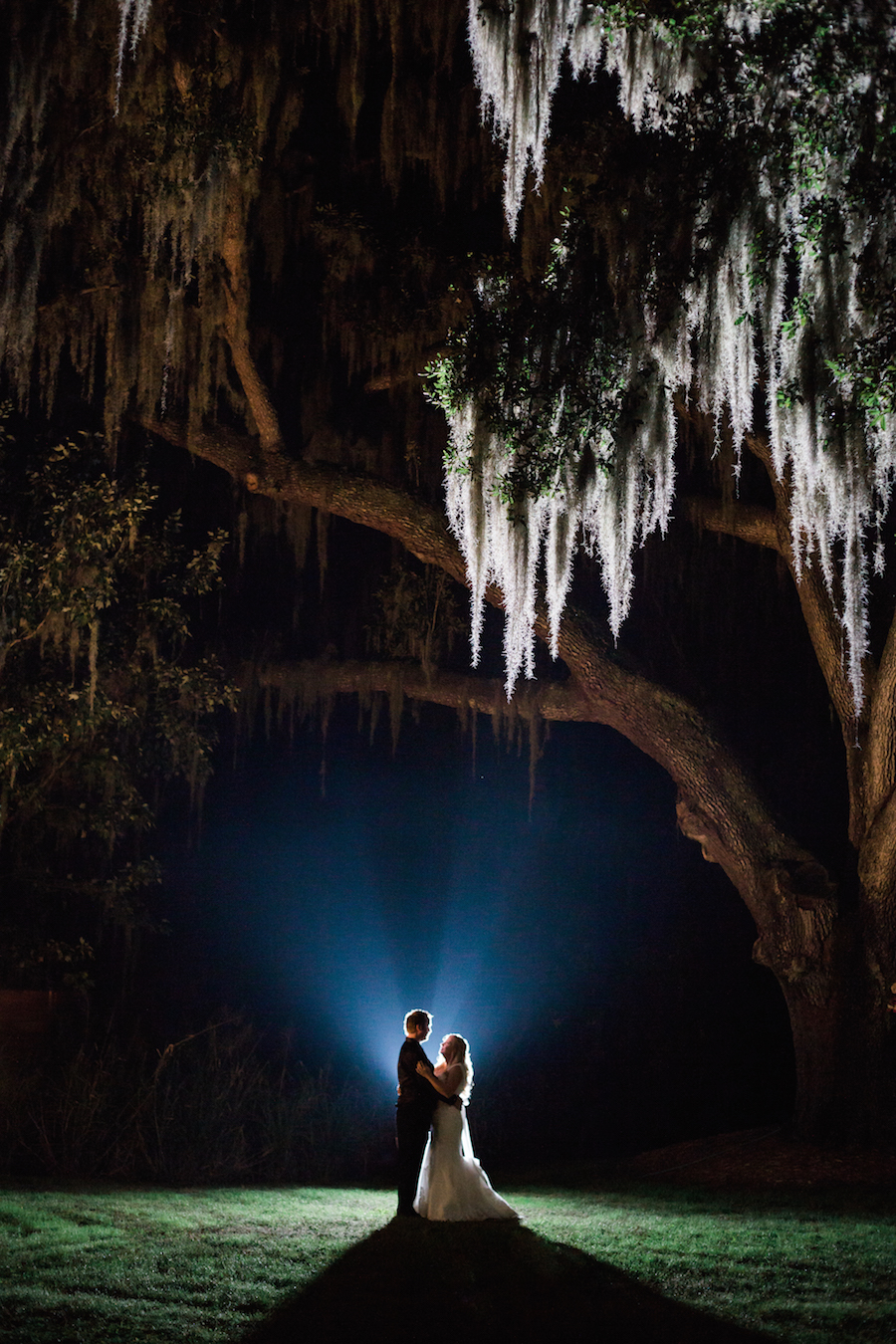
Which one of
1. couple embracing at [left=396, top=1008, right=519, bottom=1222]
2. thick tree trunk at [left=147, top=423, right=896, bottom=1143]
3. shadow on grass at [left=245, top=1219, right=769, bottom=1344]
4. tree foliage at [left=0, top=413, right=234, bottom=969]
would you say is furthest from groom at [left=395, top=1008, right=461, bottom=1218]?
tree foliage at [left=0, top=413, right=234, bottom=969]

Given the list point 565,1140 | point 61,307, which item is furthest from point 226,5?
point 565,1140

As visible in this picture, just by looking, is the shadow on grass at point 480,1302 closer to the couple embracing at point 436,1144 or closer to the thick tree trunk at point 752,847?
the couple embracing at point 436,1144

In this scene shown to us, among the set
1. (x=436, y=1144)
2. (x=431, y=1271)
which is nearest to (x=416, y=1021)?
(x=436, y=1144)

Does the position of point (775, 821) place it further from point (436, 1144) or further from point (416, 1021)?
point (436, 1144)

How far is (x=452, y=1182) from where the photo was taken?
6.78 m

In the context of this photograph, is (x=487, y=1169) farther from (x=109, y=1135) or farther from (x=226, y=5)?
(x=226, y=5)

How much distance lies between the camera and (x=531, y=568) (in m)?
7.54

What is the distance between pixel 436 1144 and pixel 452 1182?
0.74 feet

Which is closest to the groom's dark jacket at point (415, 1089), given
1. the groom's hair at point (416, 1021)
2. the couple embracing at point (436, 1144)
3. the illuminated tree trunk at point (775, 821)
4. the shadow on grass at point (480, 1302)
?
the couple embracing at point (436, 1144)

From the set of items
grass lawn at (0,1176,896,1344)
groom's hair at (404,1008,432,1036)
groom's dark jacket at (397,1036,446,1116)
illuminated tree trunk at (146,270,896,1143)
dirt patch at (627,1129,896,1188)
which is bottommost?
dirt patch at (627,1129,896,1188)

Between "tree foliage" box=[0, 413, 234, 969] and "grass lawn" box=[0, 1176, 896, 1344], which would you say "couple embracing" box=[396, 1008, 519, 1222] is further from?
"tree foliage" box=[0, 413, 234, 969]

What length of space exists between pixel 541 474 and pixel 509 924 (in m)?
10.1

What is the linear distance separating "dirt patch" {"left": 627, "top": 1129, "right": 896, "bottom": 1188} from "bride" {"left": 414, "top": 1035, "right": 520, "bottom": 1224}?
2559 mm

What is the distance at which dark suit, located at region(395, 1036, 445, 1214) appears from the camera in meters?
6.93
